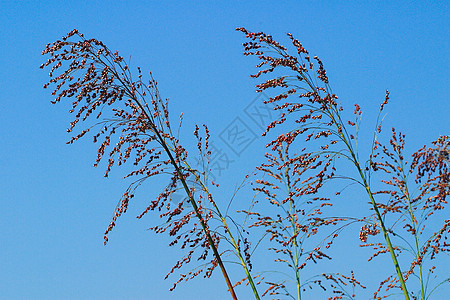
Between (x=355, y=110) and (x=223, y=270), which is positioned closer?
(x=223, y=270)

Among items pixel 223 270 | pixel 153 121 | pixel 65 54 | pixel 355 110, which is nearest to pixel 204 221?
pixel 223 270

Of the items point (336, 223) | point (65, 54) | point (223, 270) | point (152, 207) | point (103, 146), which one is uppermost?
point (65, 54)

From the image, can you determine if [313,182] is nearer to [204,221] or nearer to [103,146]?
[204,221]

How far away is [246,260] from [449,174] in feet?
7.07

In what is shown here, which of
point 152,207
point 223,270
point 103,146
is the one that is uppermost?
point 103,146

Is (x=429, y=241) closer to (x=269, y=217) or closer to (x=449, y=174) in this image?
(x=449, y=174)

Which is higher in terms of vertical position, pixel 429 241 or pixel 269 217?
pixel 269 217

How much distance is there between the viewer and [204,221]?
4.74 meters

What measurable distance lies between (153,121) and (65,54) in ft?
3.76

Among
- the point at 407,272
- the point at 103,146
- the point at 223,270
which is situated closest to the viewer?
the point at 223,270

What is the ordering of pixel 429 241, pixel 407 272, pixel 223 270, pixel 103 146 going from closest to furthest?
1. pixel 223 270
2. pixel 103 146
3. pixel 429 241
4. pixel 407 272

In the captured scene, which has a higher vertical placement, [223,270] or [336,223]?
[336,223]

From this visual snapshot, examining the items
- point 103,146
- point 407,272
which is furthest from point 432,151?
point 103,146

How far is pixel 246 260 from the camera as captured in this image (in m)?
4.93
